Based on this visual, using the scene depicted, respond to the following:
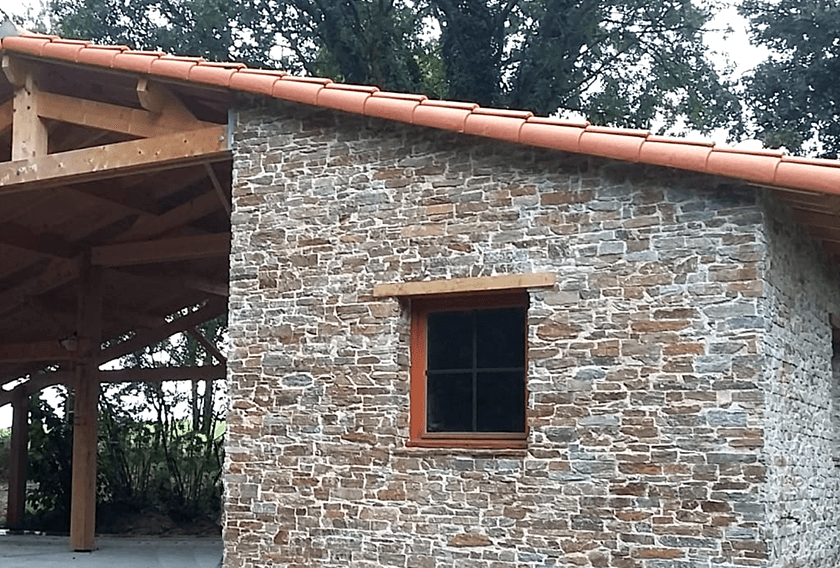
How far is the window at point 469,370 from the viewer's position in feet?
24.1

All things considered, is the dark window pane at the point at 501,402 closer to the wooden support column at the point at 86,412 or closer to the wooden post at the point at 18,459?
the wooden support column at the point at 86,412

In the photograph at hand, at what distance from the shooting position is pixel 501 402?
7387mm

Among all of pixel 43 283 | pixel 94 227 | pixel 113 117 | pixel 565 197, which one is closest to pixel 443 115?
pixel 565 197


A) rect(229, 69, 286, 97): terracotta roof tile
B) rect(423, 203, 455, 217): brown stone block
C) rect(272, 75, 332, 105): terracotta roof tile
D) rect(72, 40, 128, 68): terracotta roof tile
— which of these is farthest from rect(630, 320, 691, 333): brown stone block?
rect(72, 40, 128, 68): terracotta roof tile

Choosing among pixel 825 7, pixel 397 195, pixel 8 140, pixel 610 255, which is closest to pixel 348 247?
pixel 397 195

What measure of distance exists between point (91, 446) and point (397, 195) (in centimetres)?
642

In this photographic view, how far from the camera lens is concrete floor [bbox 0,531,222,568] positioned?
1105 centimetres

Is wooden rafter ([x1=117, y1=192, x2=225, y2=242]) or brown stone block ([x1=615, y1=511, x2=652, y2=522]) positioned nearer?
brown stone block ([x1=615, y1=511, x2=652, y2=522])

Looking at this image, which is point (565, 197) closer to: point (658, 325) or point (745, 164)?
point (658, 325)

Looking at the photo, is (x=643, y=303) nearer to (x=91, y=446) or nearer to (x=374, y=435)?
(x=374, y=435)

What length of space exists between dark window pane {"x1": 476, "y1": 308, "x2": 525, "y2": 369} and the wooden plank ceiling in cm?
250

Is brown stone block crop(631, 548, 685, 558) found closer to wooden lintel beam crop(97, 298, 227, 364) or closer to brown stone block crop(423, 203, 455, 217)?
→ brown stone block crop(423, 203, 455, 217)

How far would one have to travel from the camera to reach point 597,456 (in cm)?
682

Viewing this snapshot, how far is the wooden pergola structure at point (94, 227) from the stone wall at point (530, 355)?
0.91 m
